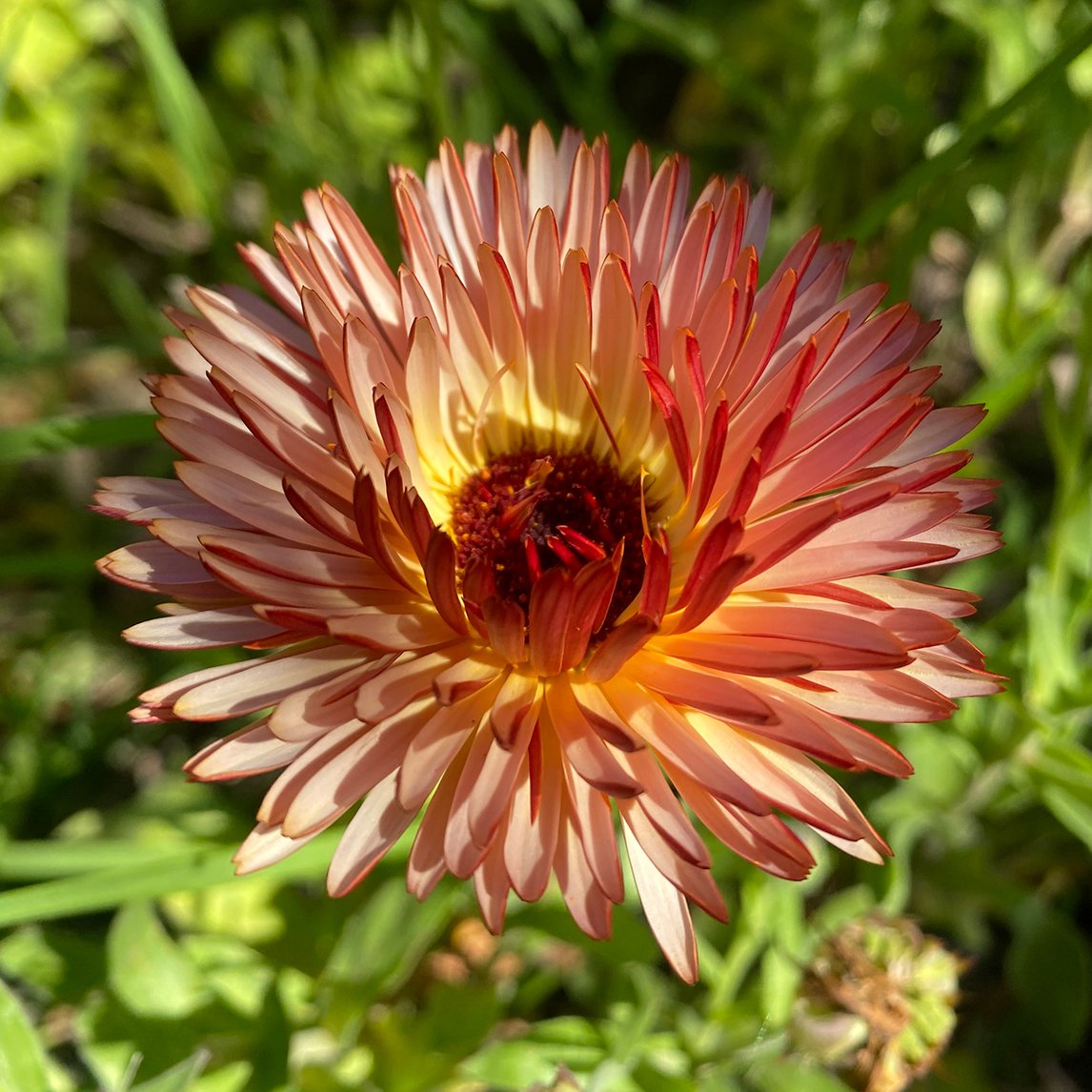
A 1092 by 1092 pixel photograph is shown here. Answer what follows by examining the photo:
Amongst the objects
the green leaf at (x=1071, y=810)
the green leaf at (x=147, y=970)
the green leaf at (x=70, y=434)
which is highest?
the green leaf at (x=70, y=434)

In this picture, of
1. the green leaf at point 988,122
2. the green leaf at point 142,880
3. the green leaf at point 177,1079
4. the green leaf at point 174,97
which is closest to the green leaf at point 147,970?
the green leaf at point 142,880

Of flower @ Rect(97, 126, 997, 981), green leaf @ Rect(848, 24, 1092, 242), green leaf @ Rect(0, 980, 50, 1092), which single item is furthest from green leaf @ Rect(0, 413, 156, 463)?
green leaf @ Rect(848, 24, 1092, 242)

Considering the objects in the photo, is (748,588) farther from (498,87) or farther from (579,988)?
(498,87)

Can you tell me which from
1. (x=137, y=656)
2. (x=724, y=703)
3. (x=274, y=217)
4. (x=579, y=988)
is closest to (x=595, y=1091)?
(x=579, y=988)

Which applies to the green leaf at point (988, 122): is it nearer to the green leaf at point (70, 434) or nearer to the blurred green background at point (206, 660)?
the blurred green background at point (206, 660)

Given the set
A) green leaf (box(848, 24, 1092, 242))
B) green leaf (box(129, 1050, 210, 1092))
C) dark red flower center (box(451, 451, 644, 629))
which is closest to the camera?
green leaf (box(129, 1050, 210, 1092))

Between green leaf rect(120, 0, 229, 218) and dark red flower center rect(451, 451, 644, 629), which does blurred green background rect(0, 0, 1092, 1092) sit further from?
dark red flower center rect(451, 451, 644, 629)

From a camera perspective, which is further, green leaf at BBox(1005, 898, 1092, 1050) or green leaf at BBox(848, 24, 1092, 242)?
green leaf at BBox(1005, 898, 1092, 1050)

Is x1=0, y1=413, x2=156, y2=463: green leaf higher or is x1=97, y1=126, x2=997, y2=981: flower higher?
x1=0, y1=413, x2=156, y2=463: green leaf
